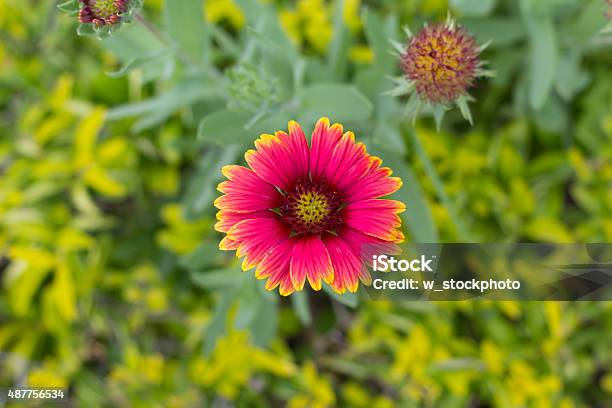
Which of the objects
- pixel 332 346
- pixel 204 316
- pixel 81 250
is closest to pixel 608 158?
pixel 332 346

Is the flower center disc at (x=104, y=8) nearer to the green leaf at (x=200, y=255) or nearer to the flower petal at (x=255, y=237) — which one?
the flower petal at (x=255, y=237)

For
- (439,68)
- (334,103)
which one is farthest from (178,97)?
(439,68)

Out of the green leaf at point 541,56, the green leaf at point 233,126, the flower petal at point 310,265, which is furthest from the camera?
the green leaf at point 541,56

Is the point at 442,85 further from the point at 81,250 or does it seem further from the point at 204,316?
the point at 81,250

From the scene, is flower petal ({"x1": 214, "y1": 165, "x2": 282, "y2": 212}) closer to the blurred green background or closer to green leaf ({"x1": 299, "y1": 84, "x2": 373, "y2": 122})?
green leaf ({"x1": 299, "y1": 84, "x2": 373, "y2": 122})

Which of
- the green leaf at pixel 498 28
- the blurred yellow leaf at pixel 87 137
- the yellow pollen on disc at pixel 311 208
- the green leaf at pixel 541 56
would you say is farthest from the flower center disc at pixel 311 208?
the blurred yellow leaf at pixel 87 137

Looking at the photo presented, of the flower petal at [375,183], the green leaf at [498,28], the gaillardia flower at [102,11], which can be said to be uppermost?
the green leaf at [498,28]
